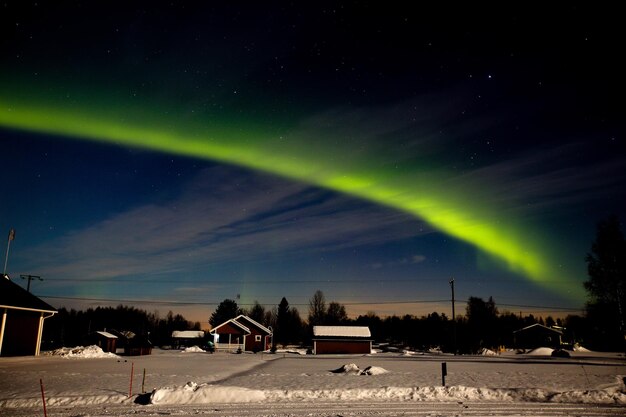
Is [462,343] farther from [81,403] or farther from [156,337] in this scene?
[156,337]

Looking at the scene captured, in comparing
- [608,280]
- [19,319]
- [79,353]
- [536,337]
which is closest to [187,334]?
[79,353]

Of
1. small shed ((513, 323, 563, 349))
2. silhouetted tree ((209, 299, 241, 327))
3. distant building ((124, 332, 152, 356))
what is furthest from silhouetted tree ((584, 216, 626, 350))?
silhouetted tree ((209, 299, 241, 327))

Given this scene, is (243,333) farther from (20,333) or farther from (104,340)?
(20,333)

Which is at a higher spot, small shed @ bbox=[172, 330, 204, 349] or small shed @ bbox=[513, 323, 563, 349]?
small shed @ bbox=[513, 323, 563, 349]

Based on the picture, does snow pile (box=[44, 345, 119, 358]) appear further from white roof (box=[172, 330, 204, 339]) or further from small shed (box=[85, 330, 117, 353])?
white roof (box=[172, 330, 204, 339])

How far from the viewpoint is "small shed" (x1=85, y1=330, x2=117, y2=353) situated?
2003 inches

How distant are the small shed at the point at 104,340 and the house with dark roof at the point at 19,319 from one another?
17.0 m

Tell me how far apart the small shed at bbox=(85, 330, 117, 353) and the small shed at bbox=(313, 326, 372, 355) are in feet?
87.4

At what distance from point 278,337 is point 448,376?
82546 millimetres

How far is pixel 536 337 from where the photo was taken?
234 feet

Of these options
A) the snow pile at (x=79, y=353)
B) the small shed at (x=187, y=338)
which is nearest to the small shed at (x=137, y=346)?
the snow pile at (x=79, y=353)

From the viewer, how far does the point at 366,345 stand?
57625 millimetres

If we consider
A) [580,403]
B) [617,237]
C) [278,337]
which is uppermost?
[617,237]

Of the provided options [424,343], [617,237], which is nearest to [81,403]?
[617,237]
